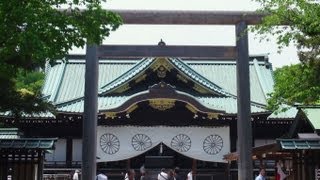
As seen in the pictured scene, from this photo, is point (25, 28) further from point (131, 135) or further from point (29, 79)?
point (29, 79)

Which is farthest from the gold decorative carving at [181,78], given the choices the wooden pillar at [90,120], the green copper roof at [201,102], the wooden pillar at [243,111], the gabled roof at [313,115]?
the gabled roof at [313,115]

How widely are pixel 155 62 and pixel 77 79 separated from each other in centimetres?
535

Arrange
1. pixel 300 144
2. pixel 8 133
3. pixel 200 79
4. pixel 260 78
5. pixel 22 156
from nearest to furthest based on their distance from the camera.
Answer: pixel 300 144
pixel 22 156
pixel 8 133
pixel 200 79
pixel 260 78

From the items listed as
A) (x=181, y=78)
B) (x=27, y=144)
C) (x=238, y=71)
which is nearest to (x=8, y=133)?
(x=27, y=144)

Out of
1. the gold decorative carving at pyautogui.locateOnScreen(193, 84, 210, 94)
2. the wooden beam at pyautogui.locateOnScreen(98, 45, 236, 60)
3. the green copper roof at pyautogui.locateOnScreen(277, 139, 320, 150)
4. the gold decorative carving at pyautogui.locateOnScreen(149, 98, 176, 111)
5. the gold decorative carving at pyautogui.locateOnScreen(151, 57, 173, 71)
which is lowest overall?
the green copper roof at pyautogui.locateOnScreen(277, 139, 320, 150)

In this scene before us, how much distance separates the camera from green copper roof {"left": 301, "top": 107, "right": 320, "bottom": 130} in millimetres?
13230

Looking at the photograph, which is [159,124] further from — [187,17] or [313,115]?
→ [313,115]

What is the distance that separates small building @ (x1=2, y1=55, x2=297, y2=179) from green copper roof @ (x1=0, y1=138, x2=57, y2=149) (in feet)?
28.4

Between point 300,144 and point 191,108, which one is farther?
point 191,108

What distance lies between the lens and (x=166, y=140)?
73.6ft

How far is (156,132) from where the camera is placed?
22484 millimetres

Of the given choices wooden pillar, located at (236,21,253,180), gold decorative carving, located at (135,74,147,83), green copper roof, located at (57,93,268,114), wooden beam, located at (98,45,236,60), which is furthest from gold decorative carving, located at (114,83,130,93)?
wooden pillar, located at (236,21,253,180)

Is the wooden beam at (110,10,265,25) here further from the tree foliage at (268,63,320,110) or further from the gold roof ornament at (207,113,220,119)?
the gold roof ornament at (207,113,220,119)

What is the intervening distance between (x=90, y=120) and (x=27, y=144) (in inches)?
90.0
